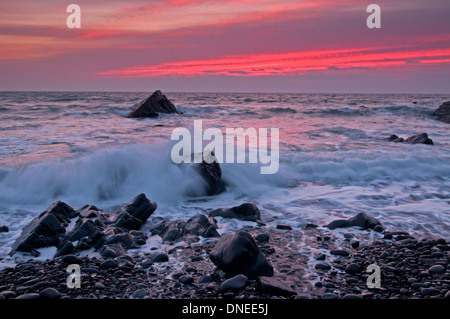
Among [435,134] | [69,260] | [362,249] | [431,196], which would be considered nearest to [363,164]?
[431,196]

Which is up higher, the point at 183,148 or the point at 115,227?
the point at 183,148

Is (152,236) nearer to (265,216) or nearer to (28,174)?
(265,216)

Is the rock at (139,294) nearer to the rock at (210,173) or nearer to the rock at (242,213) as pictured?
the rock at (242,213)

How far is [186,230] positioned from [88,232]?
1.24m

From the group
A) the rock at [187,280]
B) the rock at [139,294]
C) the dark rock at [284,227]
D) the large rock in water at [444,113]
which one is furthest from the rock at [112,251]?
the large rock in water at [444,113]

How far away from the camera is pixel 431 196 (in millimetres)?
6531

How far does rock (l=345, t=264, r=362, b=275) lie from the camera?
332 cm

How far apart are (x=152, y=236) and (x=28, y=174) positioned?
160 inches

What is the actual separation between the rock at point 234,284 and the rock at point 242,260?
0.11 m

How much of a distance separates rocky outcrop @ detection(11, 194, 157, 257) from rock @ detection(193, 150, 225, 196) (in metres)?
1.89

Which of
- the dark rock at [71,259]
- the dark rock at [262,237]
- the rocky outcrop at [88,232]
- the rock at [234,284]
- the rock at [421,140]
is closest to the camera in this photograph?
the rock at [234,284]

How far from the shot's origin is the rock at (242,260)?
10.5 feet

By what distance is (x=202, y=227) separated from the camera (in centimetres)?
456

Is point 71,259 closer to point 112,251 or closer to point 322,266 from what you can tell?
point 112,251
